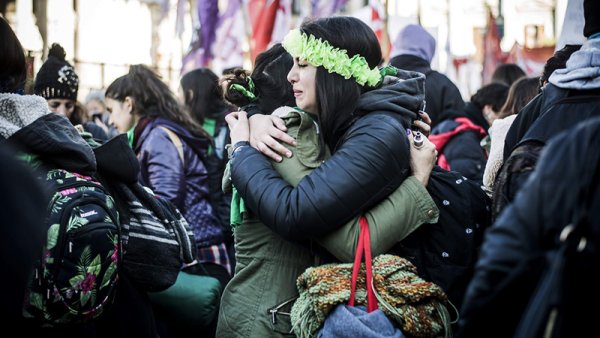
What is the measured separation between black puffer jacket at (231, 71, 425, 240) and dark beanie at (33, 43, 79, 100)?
10.4 ft

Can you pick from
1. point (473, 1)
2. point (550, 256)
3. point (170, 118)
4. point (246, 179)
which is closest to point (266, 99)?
point (246, 179)

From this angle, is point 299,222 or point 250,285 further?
point 250,285

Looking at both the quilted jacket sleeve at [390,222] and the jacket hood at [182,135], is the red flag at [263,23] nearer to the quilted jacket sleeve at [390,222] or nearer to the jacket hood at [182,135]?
the jacket hood at [182,135]

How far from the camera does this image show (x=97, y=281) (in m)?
2.99

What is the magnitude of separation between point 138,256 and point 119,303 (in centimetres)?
21

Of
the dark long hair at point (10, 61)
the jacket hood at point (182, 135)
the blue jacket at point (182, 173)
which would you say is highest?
the dark long hair at point (10, 61)

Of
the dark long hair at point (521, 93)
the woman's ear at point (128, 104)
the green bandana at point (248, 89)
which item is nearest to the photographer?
the green bandana at point (248, 89)

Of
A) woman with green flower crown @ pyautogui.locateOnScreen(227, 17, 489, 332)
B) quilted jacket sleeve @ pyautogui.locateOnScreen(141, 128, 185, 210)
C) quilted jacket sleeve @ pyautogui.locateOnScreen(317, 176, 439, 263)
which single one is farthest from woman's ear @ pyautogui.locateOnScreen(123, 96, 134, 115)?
quilted jacket sleeve @ pyautogui.locateOnScreen(317, 176, 439, 263)

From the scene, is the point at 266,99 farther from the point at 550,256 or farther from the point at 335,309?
the point at 550,256

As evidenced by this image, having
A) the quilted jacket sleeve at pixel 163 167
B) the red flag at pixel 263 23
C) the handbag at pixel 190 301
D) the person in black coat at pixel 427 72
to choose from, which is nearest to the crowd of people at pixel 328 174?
the handbag at pixel 190 301

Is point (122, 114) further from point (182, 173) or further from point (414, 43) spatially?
point (414, 43)

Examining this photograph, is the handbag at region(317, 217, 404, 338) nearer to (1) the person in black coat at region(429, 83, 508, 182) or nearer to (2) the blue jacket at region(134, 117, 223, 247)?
(2) the blue jacket at region(134, 117, 223, 247)

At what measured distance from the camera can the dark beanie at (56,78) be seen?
5762mm

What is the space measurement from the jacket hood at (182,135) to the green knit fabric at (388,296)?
118 inches
